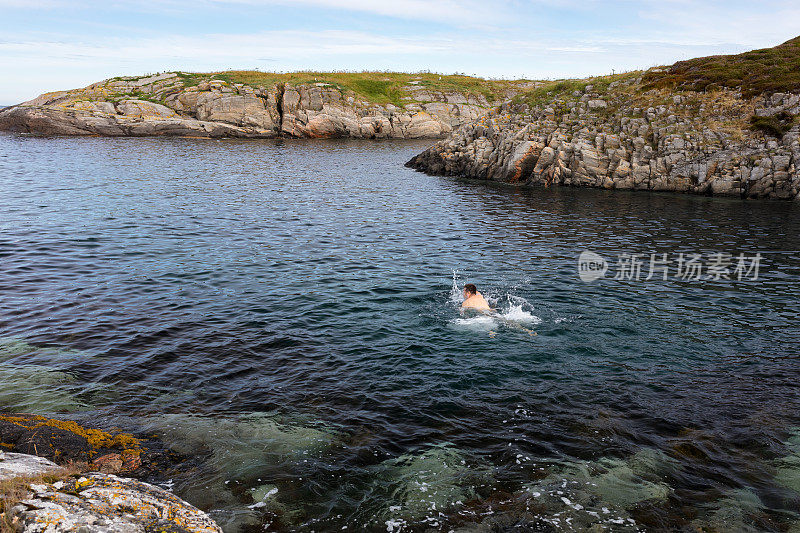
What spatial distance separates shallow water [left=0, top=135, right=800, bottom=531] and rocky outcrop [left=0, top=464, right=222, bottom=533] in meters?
1.79

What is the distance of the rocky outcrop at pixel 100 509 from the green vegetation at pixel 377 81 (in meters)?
116

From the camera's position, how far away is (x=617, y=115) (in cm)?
5544

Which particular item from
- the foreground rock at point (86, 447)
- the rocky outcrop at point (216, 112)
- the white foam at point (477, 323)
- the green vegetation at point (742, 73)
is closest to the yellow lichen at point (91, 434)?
the foreground rock at point (86, 447)

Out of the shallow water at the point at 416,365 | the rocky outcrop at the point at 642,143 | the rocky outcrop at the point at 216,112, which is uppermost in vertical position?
the rocky outcrop at the point at 216,112

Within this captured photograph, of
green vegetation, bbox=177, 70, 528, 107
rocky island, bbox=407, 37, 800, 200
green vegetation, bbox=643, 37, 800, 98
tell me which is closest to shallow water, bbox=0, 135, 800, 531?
rocky island, bbox=407, 37, 800, 200

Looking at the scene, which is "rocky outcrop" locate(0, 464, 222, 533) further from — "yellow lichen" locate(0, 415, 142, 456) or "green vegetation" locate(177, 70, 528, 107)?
"green vegetation" locate(177, 70, 528, 107)

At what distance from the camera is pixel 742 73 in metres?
53.4

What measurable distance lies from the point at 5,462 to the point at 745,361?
2000 centimetres

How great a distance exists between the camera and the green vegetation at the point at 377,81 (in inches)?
4643

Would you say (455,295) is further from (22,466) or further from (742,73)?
(742,73)

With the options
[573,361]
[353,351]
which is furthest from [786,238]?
[353,351]

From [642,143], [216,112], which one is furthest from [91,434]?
[216,112]

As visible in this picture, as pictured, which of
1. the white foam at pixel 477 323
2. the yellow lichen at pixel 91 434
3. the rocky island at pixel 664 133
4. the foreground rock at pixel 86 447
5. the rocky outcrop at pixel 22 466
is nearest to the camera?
the rocky outcrop at pixel 22 466

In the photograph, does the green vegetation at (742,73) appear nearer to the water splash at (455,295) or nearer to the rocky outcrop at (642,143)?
the rocky outcrop at (642,143)
